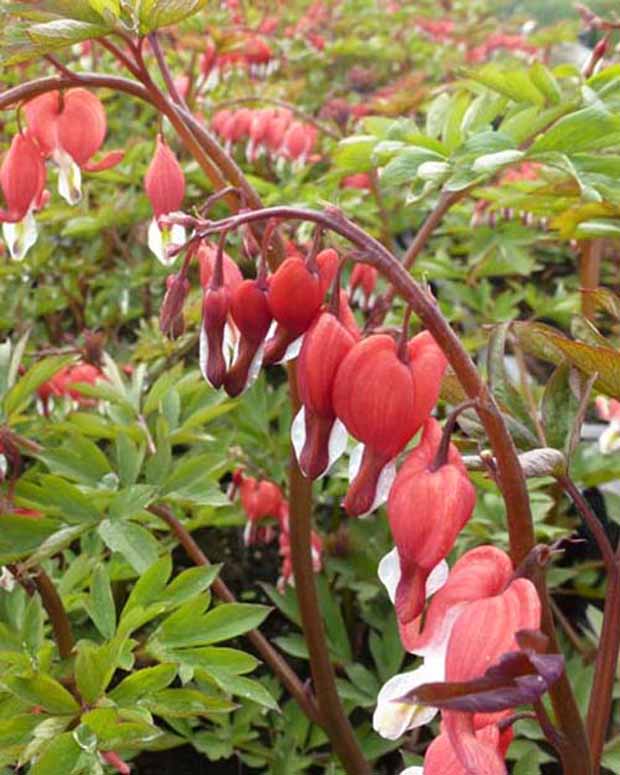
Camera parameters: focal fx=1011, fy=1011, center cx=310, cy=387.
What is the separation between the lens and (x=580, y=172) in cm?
87

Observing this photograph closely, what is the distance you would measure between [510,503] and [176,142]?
168 cm

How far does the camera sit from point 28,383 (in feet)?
3.15

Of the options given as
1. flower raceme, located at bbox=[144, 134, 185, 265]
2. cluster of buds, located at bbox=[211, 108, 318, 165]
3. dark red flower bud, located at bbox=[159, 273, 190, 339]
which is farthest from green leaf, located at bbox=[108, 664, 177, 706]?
cluster of buds, located at bbox=[211, 108, 318, 165]

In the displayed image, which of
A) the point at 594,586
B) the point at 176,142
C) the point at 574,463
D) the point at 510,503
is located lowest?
the point at 594,586

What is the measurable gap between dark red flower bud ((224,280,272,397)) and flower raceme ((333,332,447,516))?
0.24 feet

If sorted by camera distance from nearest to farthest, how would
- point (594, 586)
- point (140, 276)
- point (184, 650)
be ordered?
1. point (184, 650)
2. point (594, 586)
3. point (140, 276)

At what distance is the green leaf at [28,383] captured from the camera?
96 cm

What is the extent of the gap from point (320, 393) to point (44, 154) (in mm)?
462

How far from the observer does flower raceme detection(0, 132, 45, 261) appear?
83cm

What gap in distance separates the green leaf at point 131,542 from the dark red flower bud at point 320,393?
31 centimetres

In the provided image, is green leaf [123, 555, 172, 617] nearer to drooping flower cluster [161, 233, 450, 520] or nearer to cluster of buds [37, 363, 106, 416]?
drooping flower cluster [161, 233, 450, 520]

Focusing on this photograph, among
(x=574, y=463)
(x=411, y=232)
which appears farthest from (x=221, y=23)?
(x=574, y=463)

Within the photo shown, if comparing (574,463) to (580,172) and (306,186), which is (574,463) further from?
(306,186)

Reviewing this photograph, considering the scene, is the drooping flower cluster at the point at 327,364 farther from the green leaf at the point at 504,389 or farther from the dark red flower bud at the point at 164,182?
the dark red flower bud at the point at 164,182
